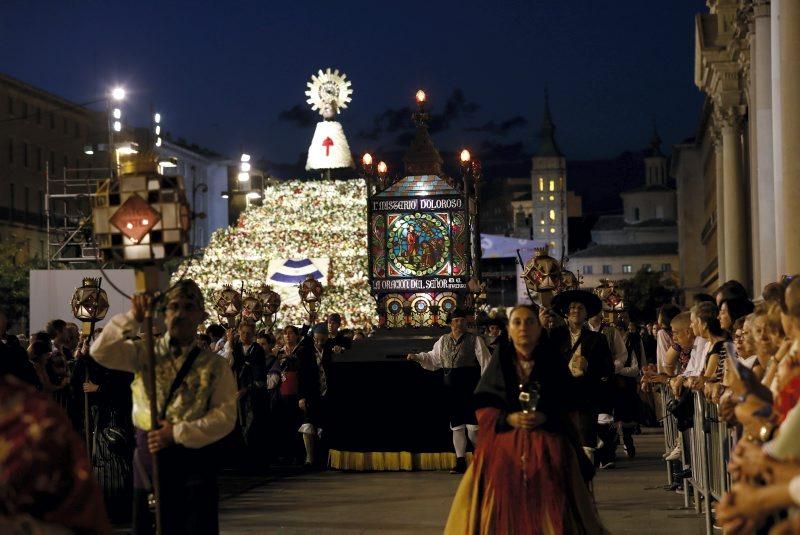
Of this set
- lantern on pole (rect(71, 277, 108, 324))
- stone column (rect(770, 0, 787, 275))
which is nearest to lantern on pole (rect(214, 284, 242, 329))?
lantern on pole (rect(71, 277, 108, 324))

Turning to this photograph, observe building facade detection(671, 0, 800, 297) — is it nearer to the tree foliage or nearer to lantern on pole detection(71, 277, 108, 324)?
lantern on pole detection(71, 277, 108, 324)

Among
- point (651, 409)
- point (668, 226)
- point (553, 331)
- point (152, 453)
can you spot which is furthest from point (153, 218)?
point (668, 226)

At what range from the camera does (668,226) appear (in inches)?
7347

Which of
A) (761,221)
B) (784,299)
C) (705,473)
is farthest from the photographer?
(761,221)

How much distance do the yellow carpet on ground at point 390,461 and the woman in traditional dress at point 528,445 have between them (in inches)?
374

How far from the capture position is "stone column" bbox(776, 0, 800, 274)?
19.8 m

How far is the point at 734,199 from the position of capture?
38.6m

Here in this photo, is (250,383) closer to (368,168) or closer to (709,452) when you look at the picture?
(368,168)

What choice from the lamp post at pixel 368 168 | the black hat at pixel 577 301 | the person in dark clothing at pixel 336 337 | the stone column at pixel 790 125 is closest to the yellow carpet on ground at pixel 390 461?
the person in dark clothing at pixel 336 337

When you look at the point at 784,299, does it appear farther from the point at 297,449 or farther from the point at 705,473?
the point at 297,449

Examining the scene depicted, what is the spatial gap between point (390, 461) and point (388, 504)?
4.13 m

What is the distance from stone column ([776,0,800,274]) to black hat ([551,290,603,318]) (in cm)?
694

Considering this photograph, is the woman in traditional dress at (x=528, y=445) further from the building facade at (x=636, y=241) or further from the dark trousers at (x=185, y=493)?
the building facade at (x=636, y=241)

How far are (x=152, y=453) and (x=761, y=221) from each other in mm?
20559
